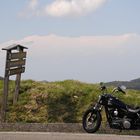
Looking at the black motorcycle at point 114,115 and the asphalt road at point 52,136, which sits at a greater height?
the black motorcycle at point 114,115

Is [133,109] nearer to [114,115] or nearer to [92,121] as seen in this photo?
[114,115]

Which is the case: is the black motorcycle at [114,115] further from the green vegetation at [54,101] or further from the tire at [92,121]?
the green vegetation at [54,101]

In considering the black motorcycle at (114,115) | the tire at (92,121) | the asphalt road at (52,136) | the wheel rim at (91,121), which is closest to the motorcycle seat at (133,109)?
the black motorcycle at (114,115)

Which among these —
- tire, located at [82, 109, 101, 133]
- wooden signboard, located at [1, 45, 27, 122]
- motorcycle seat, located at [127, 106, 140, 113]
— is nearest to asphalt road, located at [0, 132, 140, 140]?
tire, located at [82, 109, 101, 133]

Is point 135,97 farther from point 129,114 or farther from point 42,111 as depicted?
→ point 129,114

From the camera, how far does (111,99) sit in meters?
11.7

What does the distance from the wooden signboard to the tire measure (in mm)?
4106

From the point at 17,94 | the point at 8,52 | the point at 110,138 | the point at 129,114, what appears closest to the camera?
the point at 110,138

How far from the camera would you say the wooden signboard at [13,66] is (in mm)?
15195

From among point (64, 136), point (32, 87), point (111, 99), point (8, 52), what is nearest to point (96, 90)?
point (32, 87)

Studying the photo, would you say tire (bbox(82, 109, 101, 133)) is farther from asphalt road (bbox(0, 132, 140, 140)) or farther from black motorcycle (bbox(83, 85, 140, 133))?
asphalt road (bbox(0, 132, 140, 140))

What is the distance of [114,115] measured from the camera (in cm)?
1177

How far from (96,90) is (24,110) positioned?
3168 millimetres

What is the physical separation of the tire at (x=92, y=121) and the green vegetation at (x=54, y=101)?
4.01m
